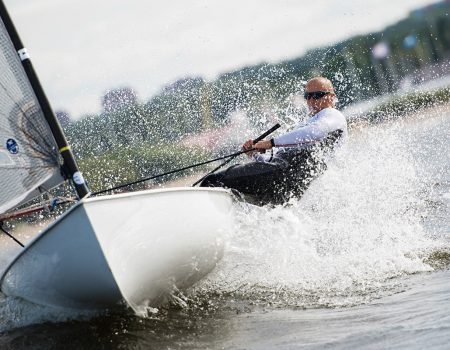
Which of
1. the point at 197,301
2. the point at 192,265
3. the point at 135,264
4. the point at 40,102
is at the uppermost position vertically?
the point at 40,102

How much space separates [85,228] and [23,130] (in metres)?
1.86

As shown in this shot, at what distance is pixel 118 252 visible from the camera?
4.39m

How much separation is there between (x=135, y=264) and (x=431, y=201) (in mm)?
5674

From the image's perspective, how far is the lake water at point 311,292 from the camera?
4035 millimetres

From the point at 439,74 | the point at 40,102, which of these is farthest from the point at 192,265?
the point at 439,74

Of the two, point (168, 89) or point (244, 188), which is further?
point (168, 89)

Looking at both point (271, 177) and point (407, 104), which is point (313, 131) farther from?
point (407, 104)

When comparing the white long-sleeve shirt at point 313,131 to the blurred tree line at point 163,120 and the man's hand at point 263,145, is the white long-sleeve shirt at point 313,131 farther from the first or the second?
the blurred tree line at point 163,120

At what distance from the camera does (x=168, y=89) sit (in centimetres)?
2419

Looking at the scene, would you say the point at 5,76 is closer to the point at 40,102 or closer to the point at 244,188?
the point at 40,102

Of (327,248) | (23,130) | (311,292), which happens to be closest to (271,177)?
(327,248)

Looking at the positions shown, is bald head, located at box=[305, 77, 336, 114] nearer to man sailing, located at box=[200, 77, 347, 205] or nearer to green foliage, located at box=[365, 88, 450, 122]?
man sailing, located at box=[200, 77, 347, 205]

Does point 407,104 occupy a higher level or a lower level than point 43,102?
lower

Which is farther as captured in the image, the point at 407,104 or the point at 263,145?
the point at 407,104
